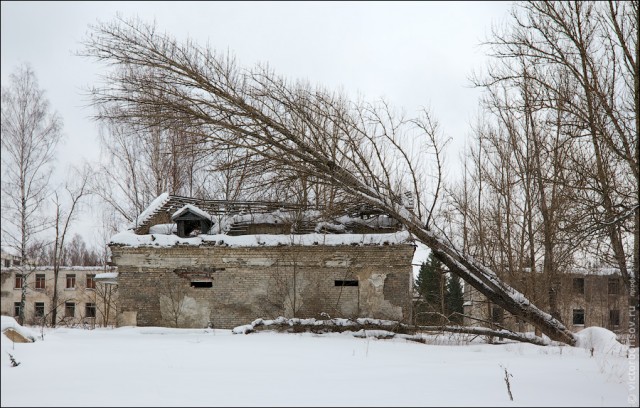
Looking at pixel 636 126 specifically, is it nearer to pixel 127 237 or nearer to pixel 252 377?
pixel 252 377

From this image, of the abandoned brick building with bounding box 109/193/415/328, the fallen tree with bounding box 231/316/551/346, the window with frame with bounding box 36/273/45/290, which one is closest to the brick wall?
the abandoned brick building with bounding box 109/193/415/328

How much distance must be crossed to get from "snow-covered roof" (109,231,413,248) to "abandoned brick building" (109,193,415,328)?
0.03 metres

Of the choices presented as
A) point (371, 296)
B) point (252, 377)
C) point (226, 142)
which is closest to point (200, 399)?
point (252, 377)

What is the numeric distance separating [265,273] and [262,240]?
0.96 meters

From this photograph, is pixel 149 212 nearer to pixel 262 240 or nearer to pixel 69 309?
pixel 262 240

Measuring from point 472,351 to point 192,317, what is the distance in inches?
359

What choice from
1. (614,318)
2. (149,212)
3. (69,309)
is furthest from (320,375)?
(69,309)

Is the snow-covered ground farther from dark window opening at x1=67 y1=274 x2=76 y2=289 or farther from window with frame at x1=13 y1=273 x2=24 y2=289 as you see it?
window with frame at x1=13 y1=273 x2=24 y2=289

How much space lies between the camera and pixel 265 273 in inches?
598

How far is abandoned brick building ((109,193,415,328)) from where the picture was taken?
14805 millimetres

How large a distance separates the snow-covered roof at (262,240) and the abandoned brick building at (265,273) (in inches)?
1.1

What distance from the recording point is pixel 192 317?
15.2m

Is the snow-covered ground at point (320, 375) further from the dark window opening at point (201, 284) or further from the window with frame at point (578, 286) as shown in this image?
the window with frame at point (578, 286)

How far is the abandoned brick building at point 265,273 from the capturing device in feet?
48.6
